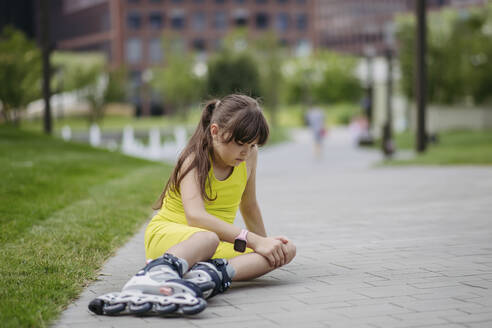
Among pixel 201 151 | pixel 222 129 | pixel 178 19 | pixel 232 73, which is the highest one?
pixel 178 19

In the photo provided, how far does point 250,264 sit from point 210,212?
1.31 ft

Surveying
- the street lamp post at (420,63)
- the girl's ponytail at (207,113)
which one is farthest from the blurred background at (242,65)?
the girl's ponytail at (207,113)

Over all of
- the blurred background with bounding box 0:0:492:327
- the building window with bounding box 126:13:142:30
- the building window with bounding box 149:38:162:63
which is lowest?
the blurred background with bounding box 0:0:492:327

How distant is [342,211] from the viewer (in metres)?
8.59

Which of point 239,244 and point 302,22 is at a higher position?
point 302,22

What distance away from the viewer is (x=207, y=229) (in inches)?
173

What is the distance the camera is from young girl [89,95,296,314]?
12.5 feet

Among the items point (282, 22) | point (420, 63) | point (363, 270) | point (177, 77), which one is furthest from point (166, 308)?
point (282, 22)

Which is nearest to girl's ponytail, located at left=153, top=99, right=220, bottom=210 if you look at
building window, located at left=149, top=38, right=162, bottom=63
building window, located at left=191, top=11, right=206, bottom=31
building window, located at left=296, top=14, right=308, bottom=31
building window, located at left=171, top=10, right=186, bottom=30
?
building window, located at left=149, top=38, right=162, bottom=63

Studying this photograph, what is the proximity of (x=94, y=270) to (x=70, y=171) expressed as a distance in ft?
24.6

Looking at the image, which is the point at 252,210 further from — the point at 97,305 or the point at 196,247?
the point at 97,305

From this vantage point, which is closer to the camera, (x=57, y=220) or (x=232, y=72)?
(x=57, y=220)

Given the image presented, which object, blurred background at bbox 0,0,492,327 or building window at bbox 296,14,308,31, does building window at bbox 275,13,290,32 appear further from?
blurred background at bbox 0,0,492,327

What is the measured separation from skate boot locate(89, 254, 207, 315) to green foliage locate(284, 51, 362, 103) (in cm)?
6748
